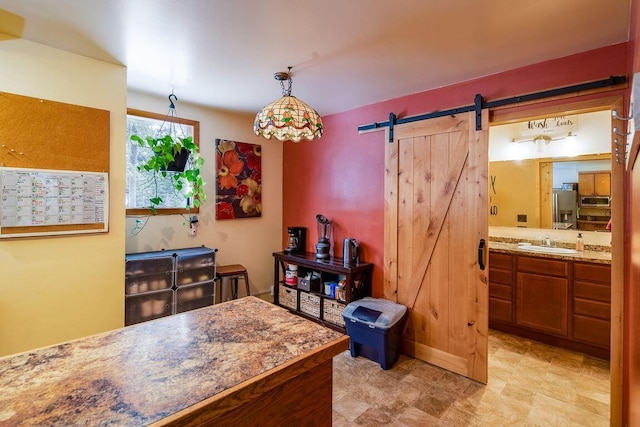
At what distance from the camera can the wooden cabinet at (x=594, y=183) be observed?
324cm

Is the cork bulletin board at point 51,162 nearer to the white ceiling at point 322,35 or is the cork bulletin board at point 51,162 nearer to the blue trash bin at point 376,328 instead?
the white ceiling at point 322,35

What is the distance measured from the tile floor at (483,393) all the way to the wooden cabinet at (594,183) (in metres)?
1.73

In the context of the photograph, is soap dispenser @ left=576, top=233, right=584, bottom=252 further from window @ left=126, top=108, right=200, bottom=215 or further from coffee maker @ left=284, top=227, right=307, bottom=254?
window @ left=126, top=108, right=200, bottom=215

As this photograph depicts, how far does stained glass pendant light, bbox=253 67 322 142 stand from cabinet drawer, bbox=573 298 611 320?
9.76ft

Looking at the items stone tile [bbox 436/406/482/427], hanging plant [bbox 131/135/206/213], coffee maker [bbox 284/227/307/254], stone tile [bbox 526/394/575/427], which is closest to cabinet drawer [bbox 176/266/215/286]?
hanging plant [bbox 131/135/206/213]

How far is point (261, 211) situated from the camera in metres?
4.14

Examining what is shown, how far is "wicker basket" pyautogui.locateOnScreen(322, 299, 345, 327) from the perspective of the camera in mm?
3160

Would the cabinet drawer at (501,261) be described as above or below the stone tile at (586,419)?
above

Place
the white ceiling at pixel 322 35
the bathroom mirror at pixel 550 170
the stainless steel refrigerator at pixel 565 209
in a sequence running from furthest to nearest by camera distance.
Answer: the stainless steel refrigerator at pixel 565 209 < the bathroom mirror at pixel 550 170 < the white ceiling at pixel 322 35

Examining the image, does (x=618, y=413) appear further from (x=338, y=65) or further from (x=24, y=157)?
(x=24, y=157)

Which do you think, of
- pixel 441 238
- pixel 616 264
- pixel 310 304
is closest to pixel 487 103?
pixel 441 238

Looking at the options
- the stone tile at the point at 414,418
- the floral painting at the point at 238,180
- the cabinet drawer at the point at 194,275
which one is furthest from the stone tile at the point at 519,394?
the floral painting at the point at 238,180

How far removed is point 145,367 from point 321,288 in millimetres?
2434

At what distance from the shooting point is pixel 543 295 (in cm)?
310
